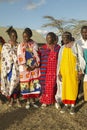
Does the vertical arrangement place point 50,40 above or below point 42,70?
above

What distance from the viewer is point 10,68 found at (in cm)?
834

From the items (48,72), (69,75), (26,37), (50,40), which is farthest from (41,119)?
(26,37)

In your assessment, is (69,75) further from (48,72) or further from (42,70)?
(42,70)

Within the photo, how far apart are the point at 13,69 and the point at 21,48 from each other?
0.61 metres

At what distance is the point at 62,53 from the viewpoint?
293 inches

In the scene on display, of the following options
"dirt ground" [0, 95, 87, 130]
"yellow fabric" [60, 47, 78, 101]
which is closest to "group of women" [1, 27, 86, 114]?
"yellow fabric" [60, 47, 78, 101]

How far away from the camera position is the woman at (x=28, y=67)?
26.1 ft

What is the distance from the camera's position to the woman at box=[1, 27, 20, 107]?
324 inches

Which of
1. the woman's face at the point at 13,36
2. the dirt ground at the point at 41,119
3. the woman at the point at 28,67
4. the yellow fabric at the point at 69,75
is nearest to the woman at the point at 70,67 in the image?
the yellow fabric at the point at 69,75

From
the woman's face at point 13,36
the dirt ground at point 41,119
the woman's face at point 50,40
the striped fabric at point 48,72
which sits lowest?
the dirt ground at point 41,119

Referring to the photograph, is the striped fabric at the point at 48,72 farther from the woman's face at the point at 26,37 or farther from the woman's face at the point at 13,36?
the woman's face at the point at 13,36

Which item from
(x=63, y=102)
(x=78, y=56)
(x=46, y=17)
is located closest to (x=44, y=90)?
(x=63, y=102)

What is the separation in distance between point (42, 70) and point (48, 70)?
0.15 metres

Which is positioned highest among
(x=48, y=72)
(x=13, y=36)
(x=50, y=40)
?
(x=13, y=36)
